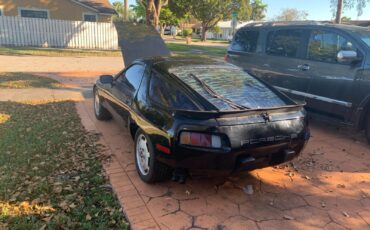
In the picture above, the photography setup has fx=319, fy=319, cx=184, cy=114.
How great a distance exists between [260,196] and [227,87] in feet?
4.37

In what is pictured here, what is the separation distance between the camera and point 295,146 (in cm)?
357

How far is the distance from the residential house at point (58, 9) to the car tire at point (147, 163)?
75.8 feet

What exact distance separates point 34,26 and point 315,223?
22082 millimetres

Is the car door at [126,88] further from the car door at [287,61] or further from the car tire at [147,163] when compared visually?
the car door at [287,61]

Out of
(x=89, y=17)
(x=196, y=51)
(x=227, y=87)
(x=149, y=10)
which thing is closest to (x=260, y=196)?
(x=227, y=87)

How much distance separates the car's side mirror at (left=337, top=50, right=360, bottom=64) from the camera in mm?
5004

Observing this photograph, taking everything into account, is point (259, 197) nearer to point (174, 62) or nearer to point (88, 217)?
point (88, 217)

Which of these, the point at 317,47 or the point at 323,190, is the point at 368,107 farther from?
the point at 323,190

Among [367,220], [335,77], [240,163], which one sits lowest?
[367,220]

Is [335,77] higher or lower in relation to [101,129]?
higher

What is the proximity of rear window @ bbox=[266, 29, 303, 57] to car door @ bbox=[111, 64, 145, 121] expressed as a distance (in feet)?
10.4

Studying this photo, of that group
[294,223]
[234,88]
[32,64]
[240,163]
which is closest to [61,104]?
[234,88]

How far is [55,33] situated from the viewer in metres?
21.4

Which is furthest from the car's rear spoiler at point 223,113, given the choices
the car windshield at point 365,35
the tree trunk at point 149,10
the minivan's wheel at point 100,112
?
the tree trunk at point 149,10
